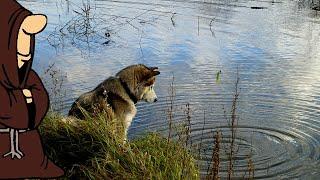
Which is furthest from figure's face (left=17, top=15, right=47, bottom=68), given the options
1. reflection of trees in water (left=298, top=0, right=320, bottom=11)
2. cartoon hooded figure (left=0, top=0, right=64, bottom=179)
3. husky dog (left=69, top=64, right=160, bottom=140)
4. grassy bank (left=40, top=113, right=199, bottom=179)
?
reflection of trees in water (left=298, top=0, right=320, bottom=11)

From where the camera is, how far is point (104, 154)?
17.6 ft

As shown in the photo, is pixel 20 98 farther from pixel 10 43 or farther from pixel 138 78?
pixel 138 78

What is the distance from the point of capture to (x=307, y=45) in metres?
16.3

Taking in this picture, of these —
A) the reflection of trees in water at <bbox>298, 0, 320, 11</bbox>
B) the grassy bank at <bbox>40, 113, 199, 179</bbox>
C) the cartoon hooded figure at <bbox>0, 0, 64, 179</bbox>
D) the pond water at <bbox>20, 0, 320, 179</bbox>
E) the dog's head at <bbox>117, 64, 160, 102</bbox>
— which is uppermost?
the cartoon hooded figure at <bbox>0, 0, 64, 179</bbox>

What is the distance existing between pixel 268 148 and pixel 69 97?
395cm

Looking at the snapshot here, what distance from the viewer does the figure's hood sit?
197 centimetres

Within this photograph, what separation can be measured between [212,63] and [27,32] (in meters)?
11.5

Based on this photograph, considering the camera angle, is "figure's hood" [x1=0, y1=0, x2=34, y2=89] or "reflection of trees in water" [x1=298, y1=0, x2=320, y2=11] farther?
"reflection of trees in water" [x1=298, y1=0, x2=320, y2=11]

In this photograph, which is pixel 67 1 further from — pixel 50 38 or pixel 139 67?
pixel 139 67

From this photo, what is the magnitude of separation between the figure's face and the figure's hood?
0.01 metres

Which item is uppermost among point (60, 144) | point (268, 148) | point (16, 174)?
point (16, 174)

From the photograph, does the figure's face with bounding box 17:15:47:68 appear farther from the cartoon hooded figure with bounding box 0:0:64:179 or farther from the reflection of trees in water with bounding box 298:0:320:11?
the reflection of trees in water with bounding box 298:0:320:11

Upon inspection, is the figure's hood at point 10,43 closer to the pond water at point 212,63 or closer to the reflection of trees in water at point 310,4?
the pond water at point 212,63

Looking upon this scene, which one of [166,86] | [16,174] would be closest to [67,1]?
[166,86]
